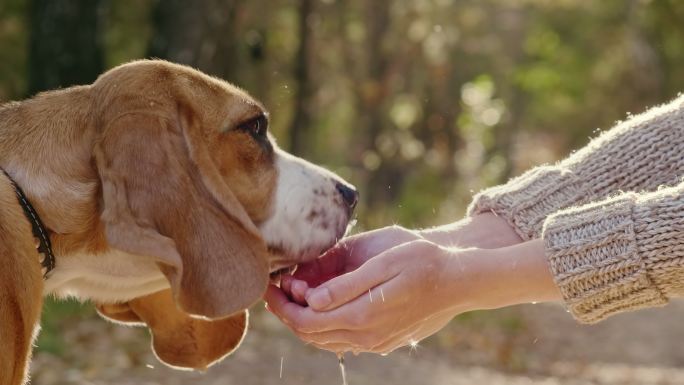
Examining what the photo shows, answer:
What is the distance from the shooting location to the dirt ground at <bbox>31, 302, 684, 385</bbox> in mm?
7305

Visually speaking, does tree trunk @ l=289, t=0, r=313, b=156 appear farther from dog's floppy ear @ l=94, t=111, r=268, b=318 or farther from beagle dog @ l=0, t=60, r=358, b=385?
dog's floppy ear @ l=94, t=111, r=268, b=318

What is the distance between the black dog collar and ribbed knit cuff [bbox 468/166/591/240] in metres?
1.93

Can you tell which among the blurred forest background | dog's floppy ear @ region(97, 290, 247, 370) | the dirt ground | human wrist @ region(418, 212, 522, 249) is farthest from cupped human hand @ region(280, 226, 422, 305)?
the blurred forest background

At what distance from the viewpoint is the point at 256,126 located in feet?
12.7

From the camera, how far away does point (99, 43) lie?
32.9 ft

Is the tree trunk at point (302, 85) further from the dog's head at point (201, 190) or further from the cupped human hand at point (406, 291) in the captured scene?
the cupped human hand at point (406, 291)

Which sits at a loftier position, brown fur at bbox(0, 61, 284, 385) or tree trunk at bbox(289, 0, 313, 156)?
brown fur at bbox(0, 61, 284, 385)

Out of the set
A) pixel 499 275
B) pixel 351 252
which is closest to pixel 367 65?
pixel 351 252

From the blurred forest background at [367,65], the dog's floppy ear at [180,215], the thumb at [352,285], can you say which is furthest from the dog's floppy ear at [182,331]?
the blurred forest background at [367,65]

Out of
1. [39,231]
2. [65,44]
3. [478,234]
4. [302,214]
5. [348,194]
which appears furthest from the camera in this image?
[65,44]

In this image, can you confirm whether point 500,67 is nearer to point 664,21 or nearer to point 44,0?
point 664,21

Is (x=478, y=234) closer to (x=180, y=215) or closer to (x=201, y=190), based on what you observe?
(x=201, y=190)

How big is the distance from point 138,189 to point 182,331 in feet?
3.55

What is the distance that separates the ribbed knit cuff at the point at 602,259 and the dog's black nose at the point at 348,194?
0.77m
